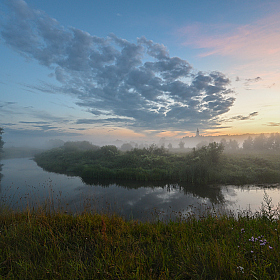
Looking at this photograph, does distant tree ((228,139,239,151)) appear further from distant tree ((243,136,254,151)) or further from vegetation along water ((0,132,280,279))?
vegetation along water ((0,132,280,279))

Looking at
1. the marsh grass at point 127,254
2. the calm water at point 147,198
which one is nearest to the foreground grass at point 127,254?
the marsh grass at point 127,254

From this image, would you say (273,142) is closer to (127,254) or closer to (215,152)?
(215,152)

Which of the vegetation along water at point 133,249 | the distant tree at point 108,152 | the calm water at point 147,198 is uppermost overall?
the distant tree at point 108,152

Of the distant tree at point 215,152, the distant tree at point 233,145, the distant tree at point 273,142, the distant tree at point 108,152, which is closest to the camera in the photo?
the distant tree at point 215,152

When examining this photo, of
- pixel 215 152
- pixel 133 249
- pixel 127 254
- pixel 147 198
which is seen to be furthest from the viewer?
pixel 215 152

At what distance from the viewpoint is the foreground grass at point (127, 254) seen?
8.87 ft

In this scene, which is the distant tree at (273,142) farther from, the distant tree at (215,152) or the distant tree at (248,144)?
the distant tree at (215,152)

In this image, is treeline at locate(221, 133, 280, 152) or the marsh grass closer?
the marsh grass

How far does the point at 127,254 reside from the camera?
129 inches

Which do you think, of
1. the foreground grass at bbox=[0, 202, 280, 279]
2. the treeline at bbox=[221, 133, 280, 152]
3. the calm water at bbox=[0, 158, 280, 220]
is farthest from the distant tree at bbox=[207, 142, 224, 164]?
the treeline at bbox=[221, 133, 280, 152]

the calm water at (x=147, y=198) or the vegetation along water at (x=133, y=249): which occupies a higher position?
the vegetation along water at (x=133, y=249)

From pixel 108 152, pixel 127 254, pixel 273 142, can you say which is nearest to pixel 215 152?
pixel 108 152

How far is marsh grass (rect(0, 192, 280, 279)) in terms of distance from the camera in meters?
2.71

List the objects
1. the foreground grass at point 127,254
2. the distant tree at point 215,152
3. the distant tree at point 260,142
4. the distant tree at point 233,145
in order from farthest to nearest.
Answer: the distant tree at point 233,145 < the distant tree at point 260,142 < the distant tree at point 215,152 < the foreground grass at point 127,254
